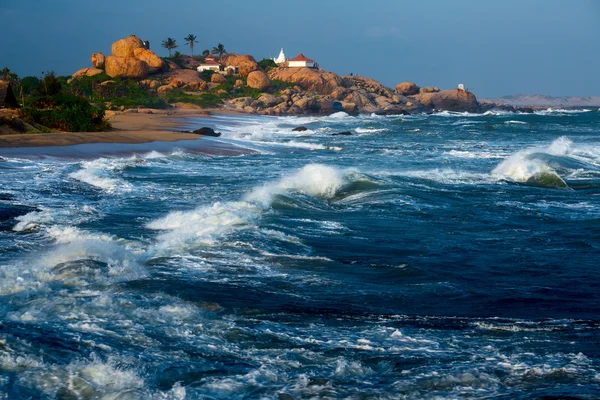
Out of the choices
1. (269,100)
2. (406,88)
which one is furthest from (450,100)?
(269,100)

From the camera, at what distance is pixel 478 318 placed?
7.15m

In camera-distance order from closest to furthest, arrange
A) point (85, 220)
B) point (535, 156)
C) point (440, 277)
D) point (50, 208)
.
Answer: point (440, 277), point (85, 220), point (50, 208), point (535, 156)

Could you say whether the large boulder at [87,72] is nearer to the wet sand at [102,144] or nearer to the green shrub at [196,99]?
the green shrub at [196,99]

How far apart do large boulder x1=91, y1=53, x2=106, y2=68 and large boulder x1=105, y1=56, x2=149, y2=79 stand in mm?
4255

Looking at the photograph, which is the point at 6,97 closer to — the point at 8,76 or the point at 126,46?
the point at 8,76

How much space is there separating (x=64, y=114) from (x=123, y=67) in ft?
180

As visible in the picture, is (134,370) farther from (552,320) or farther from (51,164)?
(51,164)

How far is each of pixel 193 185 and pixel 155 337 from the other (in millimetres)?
11608

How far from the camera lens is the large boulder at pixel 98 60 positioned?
89.0 meters

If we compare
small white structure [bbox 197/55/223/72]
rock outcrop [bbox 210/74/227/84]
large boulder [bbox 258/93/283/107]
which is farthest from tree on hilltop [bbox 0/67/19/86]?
small white structure [bbox 197/55/223/72]

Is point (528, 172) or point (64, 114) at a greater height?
point (64, 114)

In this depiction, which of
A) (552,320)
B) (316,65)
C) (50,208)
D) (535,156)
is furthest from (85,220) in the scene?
(316,65)

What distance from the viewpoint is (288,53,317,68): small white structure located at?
105375 millimetres

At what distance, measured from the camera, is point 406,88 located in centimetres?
10562
